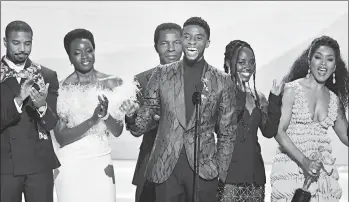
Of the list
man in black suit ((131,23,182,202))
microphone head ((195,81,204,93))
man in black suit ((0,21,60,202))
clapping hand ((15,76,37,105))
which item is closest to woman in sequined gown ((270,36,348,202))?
microphone head ((195,81,204,93))

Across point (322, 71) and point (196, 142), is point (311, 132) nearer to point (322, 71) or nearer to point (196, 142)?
point (322, 71)

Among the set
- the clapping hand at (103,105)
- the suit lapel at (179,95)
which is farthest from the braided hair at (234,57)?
the clapping hand at (103,105)

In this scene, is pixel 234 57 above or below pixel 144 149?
above

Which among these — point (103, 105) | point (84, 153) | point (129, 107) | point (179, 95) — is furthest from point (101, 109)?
point (179, 95)

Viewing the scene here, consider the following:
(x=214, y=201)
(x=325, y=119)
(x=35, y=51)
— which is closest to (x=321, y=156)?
(x=325, y=119)

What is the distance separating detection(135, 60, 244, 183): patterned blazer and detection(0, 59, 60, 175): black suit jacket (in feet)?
2.10

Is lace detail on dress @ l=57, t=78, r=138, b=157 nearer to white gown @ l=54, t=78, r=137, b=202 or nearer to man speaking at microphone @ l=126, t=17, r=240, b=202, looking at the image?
A: white gown @ l=54, t=78, r=137, b=202

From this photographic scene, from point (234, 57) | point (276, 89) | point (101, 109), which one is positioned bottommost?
point (101, 109)

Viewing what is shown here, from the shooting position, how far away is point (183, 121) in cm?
387

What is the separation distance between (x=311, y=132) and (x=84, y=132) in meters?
1.50

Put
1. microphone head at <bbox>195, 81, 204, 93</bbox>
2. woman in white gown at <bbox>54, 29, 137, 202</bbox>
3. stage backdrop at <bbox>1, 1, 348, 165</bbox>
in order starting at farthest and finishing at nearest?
stage backdrop at <bbox>1, 1, 348, 165</bbox>, woman in white gown at <bbox>54, 29, 137, 202</bbox>, microphone head at <bbox>195, 81, 204, 93</bbox>

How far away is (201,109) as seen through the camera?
3.89 metres

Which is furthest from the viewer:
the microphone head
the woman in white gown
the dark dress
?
the dark dress

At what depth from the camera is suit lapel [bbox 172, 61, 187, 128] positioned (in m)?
3.87
